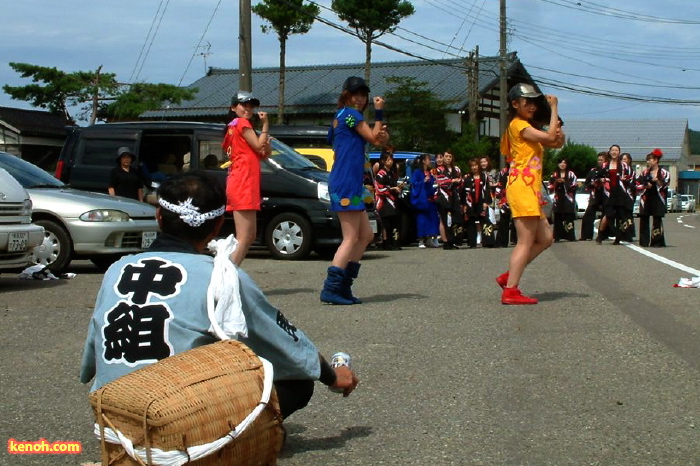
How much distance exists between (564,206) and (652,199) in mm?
2588

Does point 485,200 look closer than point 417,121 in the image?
Yes


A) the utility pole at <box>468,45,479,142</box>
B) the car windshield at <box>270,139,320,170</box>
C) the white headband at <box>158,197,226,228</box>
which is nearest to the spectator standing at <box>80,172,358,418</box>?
the white headband at <box>158,197,226,228</box>

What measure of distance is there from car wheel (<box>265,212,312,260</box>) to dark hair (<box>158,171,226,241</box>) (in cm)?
1016

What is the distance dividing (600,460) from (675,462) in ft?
1.00

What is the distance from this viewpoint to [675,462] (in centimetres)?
411

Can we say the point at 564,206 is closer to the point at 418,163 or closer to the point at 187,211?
the point at 418,163

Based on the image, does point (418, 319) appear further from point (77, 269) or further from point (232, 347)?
point (77, 269)

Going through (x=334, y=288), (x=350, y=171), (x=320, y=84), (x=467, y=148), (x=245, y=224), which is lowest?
(x=334, y=288)

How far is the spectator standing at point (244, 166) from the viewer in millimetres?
8422

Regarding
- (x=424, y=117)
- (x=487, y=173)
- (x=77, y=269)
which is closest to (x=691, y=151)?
(x=424, y=117)

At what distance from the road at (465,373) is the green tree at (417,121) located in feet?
106

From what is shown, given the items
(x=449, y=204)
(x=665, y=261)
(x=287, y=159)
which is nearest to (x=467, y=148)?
(x=449, y=204)

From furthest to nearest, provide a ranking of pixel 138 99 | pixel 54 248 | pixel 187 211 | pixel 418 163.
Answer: pixel 138 99 < pixel 418 163 < pixel 54 248 < pixel 187 211

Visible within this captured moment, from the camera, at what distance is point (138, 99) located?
4544cm
